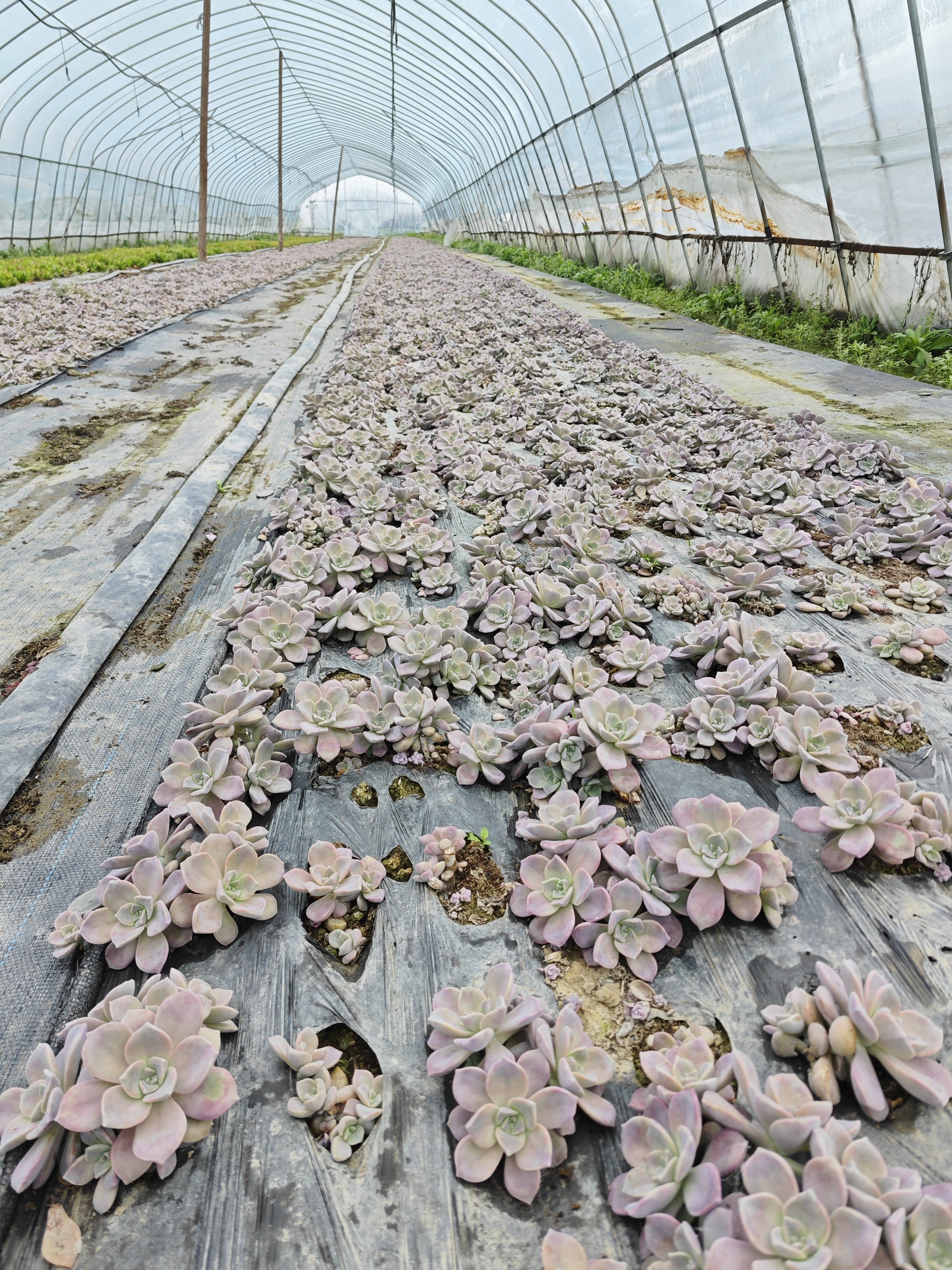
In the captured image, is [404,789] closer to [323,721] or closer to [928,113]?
[323,721]

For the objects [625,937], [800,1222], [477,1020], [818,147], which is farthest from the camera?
[818,147]

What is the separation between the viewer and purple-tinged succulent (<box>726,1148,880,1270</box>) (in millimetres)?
936

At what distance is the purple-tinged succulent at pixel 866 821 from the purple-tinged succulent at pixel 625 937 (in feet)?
1.42

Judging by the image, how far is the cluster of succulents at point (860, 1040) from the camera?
45.0 inches

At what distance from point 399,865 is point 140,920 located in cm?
56

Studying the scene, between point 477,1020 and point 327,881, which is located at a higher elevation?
point 327,881

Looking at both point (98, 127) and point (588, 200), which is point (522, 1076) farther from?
point (98, 127)

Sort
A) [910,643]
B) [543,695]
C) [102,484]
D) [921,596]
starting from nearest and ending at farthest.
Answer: [543,695] < [910,643] < [921,596] < [102,484]

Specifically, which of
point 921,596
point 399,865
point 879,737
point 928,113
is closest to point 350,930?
point 399,865

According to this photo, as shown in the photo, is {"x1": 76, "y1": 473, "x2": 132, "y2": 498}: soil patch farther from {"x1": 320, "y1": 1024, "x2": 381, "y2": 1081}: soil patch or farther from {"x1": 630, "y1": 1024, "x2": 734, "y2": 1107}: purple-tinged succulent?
{"x1": 630, "y1": 1024, "x2": 734, "y2": 1107}: purple-tinged succulent

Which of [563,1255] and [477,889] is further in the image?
[477,889]

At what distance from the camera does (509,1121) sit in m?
1.19

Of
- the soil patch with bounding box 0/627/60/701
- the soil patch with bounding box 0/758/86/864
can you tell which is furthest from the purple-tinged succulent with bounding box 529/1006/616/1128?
the soil patch with bounding box 0/627/60/701

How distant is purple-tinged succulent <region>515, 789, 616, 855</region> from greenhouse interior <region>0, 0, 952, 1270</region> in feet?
0.04
